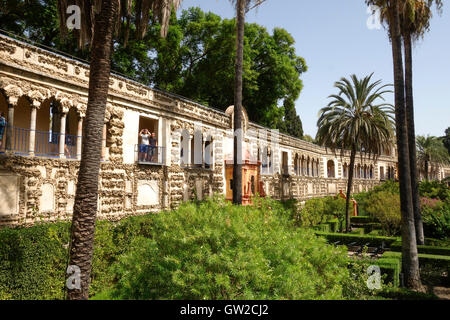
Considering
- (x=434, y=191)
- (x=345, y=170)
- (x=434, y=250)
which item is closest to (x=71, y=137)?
(x=434, y=250)

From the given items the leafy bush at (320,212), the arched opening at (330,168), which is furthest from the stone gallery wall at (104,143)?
the arched opening at (330,168)

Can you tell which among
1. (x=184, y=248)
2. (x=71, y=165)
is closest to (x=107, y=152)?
(x=71, y=165)

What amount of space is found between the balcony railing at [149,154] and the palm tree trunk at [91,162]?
7472 mm

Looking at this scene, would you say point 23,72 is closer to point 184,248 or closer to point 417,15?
point 184,248

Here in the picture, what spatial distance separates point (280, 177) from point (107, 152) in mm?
20192

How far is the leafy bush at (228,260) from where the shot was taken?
606cm

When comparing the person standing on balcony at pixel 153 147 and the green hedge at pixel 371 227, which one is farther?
the green hedge at pixel 371 227

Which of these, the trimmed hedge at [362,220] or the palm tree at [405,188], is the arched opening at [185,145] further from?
the trimmed hedge at [362,220]

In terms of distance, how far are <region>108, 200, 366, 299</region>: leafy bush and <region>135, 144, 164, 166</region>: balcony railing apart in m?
8.30

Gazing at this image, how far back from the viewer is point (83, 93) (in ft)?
43.3

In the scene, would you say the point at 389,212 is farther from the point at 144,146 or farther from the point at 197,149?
the point at 144,146

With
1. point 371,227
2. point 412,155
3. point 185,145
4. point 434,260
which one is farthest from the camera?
point 371,227

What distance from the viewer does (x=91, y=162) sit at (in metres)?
7.95

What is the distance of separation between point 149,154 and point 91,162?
8.60 meters
